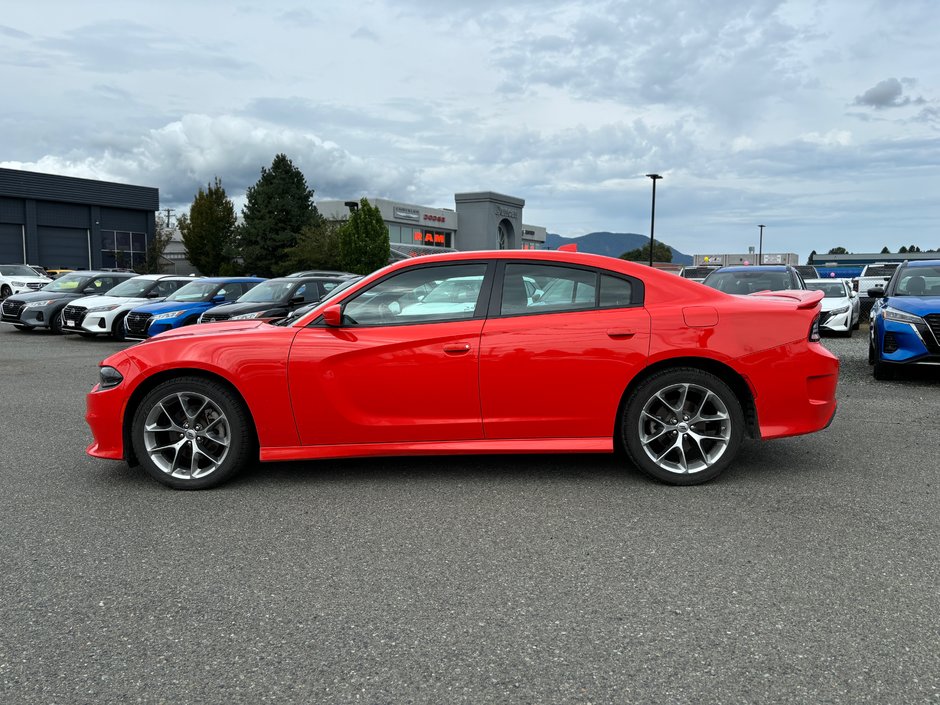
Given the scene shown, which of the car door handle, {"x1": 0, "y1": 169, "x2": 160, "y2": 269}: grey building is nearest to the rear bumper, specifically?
the car door handle

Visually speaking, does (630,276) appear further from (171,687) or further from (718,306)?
(171,687)

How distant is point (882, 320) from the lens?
9.55 meters

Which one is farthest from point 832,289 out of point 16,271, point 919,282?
point 16,271

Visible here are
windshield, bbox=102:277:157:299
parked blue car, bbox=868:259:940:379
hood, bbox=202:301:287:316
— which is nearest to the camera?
parked blue car, bbox=868:259:940:379

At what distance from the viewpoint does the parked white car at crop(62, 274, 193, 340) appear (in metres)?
16.4

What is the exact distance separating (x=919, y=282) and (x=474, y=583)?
9.14m

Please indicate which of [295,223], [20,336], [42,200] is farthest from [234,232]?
[20,336]

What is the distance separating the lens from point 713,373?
16.5ft

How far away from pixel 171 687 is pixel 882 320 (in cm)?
927

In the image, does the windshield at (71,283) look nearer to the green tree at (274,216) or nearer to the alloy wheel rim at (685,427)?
the alloy wheel rim at (685,427)

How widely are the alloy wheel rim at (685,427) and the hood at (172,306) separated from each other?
41.2ft

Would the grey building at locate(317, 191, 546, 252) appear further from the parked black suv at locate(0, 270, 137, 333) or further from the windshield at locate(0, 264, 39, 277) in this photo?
the parked black suv at locate(0, 270, 137, 333)

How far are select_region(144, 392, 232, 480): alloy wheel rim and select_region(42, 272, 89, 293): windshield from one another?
17.0 m

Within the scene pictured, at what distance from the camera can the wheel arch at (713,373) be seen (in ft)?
16.3
